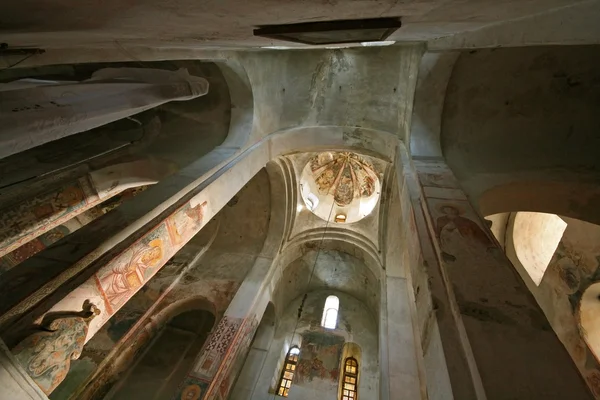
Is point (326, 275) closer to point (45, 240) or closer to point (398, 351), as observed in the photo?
point (398, 351)

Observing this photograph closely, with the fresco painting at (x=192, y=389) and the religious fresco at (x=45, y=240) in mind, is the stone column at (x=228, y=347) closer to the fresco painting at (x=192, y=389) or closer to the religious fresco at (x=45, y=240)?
the fresco painting at (x=192, y=389)

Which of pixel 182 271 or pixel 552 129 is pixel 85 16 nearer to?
pixel 552 129

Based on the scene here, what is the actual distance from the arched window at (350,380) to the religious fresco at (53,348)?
7.02 metres

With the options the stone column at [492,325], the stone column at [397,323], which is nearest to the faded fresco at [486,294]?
the stone column at [492,325]

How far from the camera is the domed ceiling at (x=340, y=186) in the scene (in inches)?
366

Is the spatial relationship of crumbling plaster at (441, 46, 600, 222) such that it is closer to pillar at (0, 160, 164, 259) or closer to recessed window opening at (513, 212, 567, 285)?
recessed window opening at (513, 212, 567, 285)

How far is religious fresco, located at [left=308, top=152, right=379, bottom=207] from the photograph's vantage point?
32.3ft

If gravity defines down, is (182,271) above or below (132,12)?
above

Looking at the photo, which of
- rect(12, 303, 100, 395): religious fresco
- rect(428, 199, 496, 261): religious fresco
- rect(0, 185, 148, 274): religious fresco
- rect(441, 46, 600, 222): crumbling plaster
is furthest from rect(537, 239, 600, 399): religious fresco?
rect(0, 185, 148, 274): religious fresco

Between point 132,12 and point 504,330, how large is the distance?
288cm

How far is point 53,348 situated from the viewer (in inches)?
87.7

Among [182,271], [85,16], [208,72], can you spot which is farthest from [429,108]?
[182,271]

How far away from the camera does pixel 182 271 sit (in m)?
7.67

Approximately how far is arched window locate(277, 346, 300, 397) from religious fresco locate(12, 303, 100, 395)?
6301mm
